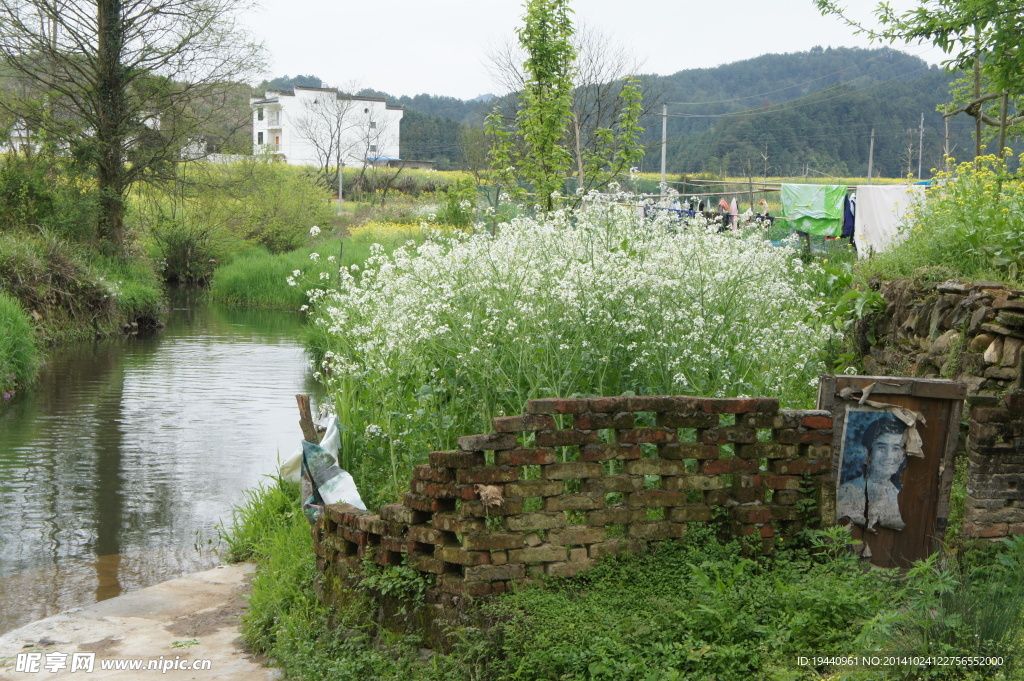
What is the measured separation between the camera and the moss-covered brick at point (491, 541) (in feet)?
15.1

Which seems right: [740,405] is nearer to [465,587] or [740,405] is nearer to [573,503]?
[573,503]

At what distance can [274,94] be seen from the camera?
86750 millimetres

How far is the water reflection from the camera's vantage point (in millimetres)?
7855

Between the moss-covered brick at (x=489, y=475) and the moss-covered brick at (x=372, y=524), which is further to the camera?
the moss-covered brick at (x=372, y=524)

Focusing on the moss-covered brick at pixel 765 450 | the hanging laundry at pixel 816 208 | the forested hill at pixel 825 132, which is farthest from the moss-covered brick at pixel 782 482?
the forested hill at pixel 825 132

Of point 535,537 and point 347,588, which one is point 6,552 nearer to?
point 347,588

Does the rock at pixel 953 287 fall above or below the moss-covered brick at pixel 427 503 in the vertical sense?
above

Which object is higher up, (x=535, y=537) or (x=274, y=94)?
(x=274, y=94)

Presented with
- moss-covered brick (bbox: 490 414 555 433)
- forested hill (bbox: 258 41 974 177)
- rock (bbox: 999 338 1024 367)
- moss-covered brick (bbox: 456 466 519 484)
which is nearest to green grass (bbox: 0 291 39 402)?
moss-covered brick (bbox: 456 466 519 484)

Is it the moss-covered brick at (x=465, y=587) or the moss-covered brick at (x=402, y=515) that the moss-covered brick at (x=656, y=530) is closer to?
the moss-covered brick at (x=465, y=587)

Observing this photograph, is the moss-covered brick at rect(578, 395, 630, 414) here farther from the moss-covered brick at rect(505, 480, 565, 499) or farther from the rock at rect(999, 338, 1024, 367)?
the rock at rect(999, 338, 1024, 367)

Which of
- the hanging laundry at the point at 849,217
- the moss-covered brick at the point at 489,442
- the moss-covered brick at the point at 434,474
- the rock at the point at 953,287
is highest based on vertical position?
the hanging laundry at the point at 849,217

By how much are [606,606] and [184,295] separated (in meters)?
32.6

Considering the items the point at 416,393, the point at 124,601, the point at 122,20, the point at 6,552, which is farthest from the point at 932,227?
the point at 122,20
